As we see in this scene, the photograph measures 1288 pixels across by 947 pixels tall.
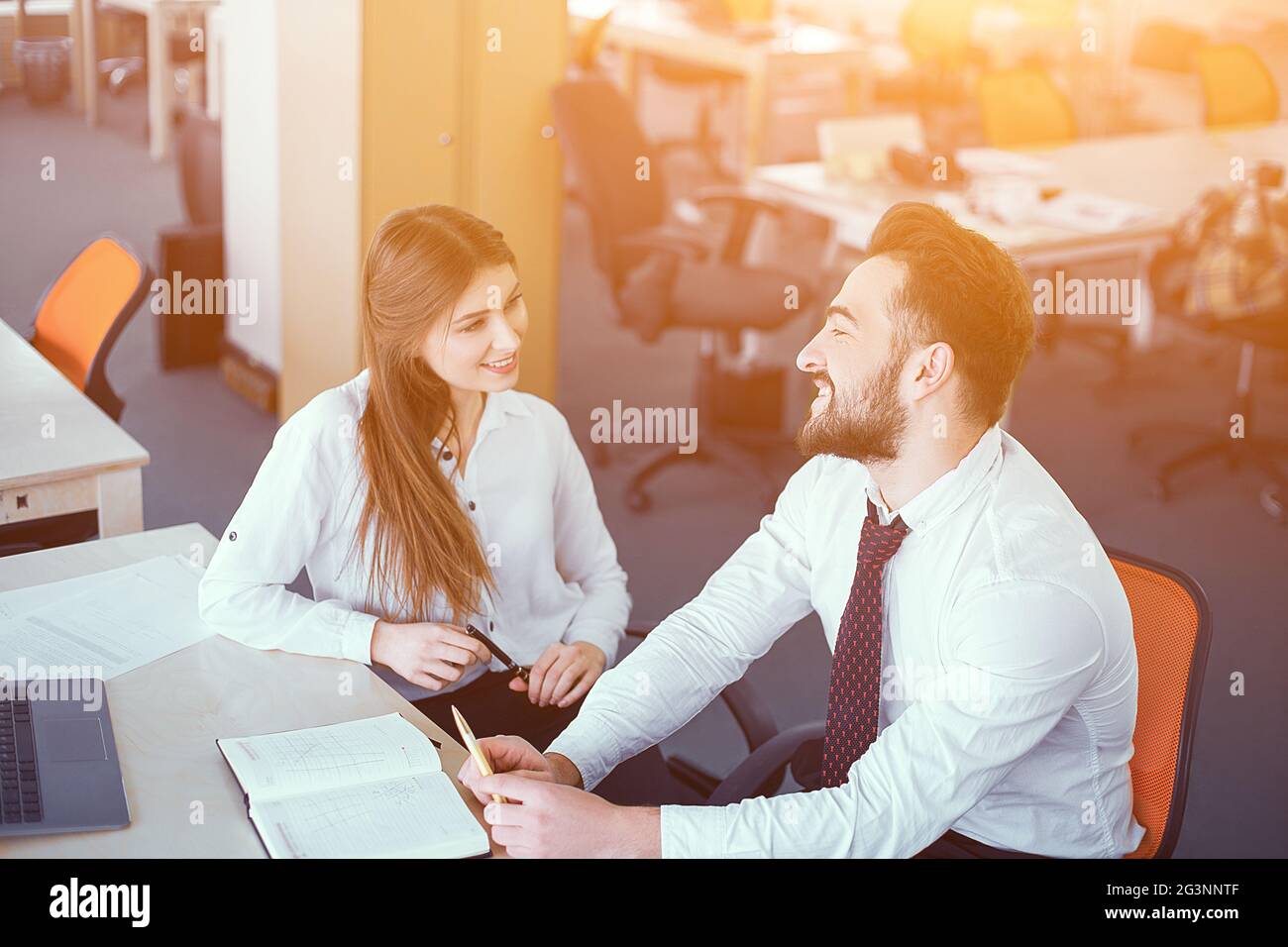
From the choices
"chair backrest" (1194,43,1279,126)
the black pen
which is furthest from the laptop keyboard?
"chair backrest" (1194,43,1279,126)

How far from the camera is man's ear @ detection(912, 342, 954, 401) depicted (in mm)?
1746

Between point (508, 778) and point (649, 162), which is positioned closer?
point (508, 778)

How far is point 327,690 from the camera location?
190cm

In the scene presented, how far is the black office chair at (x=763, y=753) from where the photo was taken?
197 centimetres

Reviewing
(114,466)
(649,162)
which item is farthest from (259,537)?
(649,162)

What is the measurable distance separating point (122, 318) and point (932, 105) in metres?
6.18

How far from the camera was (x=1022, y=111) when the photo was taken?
17.9 feet

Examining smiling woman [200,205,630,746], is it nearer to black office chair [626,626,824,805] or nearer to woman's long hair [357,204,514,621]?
woman's long hair [357,204,514,621]

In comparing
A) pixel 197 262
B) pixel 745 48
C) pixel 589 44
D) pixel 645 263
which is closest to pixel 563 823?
pixel 645 263

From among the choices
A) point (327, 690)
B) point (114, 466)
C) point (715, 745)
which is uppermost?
point (114, 466)

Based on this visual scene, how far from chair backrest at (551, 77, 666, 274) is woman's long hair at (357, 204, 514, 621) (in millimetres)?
2135

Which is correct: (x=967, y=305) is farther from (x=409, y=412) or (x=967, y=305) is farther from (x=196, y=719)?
(x=196, y=719)
